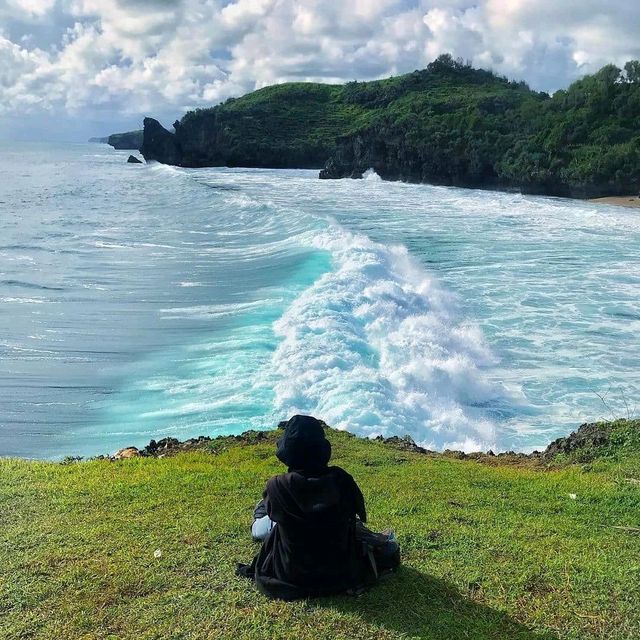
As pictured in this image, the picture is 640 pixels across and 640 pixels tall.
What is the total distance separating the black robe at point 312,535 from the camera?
4617 millimetres

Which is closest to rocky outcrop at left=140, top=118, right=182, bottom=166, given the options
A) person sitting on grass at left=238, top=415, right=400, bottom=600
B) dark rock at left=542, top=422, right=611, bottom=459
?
dark rock at left=542, top=422, right=611, bottom=459

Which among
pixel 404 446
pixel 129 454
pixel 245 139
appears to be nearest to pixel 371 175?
pixel 245 139

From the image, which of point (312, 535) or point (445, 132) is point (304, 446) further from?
point (445, 132)

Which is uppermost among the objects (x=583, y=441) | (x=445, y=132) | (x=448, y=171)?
(x=445, y=132)

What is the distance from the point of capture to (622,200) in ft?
190

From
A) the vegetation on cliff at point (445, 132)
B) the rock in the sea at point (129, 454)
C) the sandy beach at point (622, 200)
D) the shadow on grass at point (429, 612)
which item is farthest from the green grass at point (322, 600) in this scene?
the vegetation on cliff at point (445, 132)

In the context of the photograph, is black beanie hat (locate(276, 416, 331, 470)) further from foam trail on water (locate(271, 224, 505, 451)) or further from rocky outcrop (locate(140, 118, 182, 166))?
rocky outcrop (locate(140, 118, 182, 166))

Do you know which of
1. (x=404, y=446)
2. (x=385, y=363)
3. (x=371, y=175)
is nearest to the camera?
(x=404, y=446)

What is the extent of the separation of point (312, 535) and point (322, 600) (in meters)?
0.50

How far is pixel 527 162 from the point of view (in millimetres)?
70562

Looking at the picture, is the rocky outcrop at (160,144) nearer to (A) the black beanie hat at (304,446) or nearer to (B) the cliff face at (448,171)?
(B) the cliff face at (448,171)

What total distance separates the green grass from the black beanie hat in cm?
100

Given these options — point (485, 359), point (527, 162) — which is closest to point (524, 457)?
point (485, 359)

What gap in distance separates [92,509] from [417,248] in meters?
24.5
